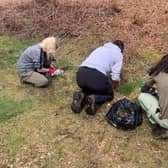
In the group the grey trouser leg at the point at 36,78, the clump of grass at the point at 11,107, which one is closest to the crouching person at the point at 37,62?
the grey trouser leg at the point at 36,78

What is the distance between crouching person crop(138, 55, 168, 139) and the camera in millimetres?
5984

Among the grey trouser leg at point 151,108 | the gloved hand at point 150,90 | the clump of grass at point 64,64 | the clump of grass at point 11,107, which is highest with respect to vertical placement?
the gloved hand at point 150,90

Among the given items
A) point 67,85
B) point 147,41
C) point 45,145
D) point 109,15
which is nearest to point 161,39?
point 147,41

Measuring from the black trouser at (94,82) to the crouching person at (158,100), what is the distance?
56cm

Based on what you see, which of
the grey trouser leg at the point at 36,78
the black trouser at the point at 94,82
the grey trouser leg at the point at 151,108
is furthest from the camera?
the grey trouser leg at the point at 36,78

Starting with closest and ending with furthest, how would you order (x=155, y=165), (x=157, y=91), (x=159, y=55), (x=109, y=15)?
(x=155, y=165), (x=157, y=91), (x=159, y=55), (x=109, y=15)

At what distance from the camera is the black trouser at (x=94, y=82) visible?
254 inches

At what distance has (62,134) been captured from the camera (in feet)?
20.3

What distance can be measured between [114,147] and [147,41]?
3.14m

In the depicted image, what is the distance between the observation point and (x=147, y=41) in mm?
8531

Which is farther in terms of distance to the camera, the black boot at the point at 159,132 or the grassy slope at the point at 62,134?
the black boot at the point at 159,132

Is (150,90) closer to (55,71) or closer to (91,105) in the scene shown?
(91,105)

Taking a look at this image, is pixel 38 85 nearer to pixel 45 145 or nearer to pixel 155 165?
pixel 45 145

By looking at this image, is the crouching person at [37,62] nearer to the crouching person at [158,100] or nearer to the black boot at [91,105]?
the black boot at [91,105]
